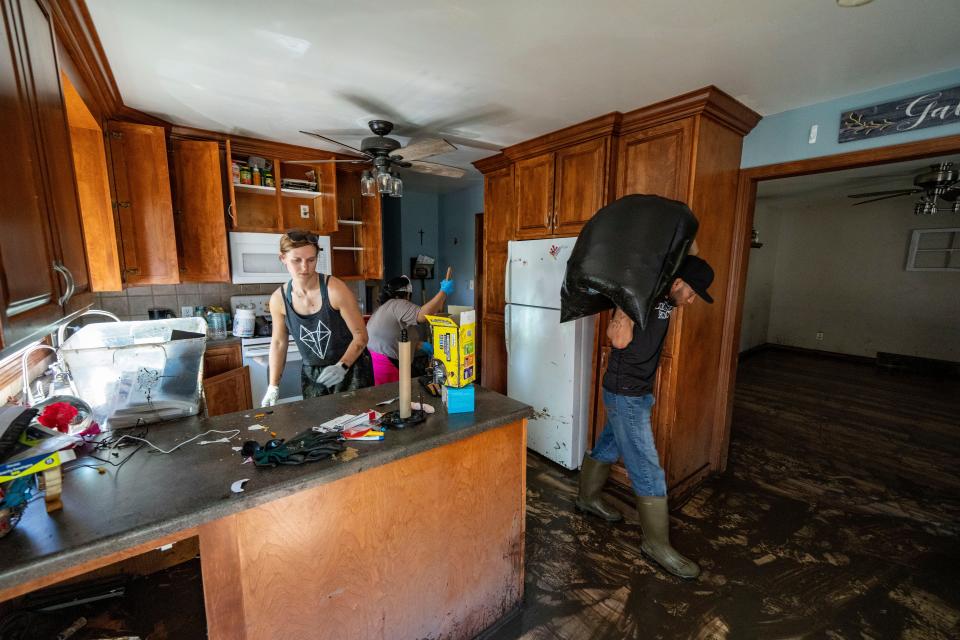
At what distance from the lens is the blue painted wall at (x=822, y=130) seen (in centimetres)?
186

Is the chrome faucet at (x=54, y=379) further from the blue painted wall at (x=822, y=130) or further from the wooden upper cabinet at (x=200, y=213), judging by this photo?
the blue painted wall at (x=822, y=130)

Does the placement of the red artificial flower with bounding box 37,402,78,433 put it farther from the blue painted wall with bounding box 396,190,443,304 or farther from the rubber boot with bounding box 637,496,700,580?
the blue painted wall with bounding box 396,190,443,304

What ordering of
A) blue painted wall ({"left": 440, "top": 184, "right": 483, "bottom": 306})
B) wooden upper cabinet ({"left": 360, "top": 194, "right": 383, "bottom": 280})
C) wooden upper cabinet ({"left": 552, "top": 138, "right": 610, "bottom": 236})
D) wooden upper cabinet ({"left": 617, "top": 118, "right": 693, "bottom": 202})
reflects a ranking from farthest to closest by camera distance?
blue painted wall ({"left": 440, "top": 184, "right": 483, "bottom": 306}), wooden upper cabinet ({"left": 360, "top": 194, "right": 383, "bottom": 280}), wooden upper cabinet ({"left": 552, "top": 138, "right": 610, "bottom": 236}), wooden upper cabinet ({"left": 617, "top": 118, "right": 693, "bottom": 202})

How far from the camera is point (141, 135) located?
101 inches

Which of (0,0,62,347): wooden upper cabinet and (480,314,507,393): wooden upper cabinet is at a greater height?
(0,0,62,347): wooden upper cabinet

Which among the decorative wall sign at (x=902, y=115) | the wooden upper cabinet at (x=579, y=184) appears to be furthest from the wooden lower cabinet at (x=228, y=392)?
the decorative wall sign at (x=902, y=115)

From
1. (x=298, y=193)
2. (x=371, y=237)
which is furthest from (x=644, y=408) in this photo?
(x=298, y=193)

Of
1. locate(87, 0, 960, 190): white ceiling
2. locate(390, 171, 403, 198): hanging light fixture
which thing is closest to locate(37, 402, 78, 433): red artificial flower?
locate(87, 0, 960, 190): white ceiling

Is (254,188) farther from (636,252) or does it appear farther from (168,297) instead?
(636,252)

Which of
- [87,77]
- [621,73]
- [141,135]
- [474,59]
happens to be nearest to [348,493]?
[474,59]

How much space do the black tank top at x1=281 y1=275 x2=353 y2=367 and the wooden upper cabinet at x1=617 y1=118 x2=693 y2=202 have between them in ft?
6.25

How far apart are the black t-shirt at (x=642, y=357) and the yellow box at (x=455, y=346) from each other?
0.84 m

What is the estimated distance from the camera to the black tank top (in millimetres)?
2170

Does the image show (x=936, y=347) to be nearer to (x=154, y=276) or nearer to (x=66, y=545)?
(x=66, y=545)
